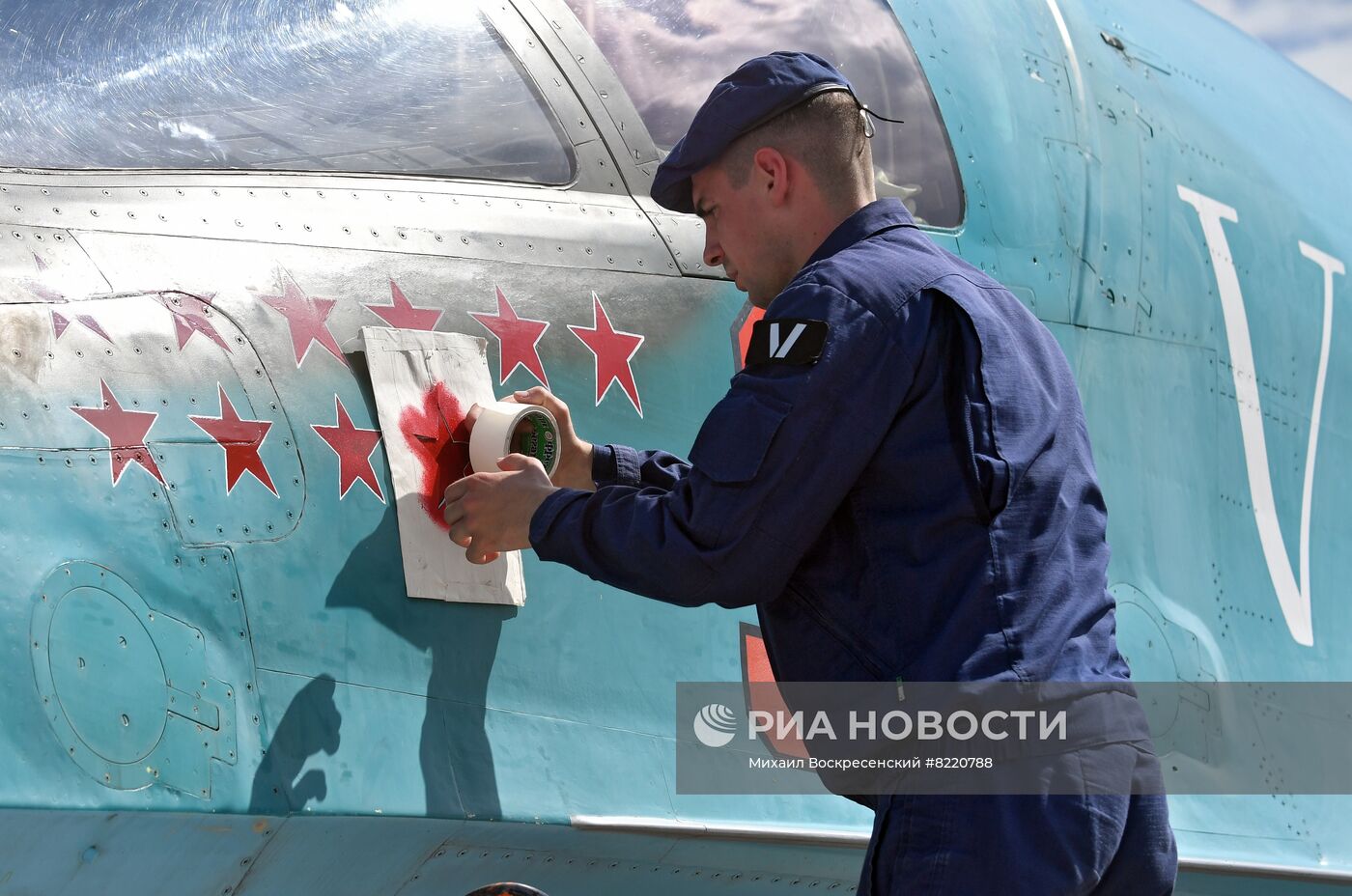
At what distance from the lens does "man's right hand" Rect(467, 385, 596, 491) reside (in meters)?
2.58

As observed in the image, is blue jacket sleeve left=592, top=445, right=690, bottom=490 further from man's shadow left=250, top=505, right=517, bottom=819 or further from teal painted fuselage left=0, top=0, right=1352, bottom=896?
man's shadow left=250, top=505, right=517, bottom=819

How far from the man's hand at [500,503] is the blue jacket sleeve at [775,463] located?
28 centimetres

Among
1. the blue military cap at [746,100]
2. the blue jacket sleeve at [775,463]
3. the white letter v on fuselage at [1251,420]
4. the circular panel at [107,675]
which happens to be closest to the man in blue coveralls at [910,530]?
Answer: the blue jacket sleeve at [775,463]

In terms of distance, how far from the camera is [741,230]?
2.20 meters

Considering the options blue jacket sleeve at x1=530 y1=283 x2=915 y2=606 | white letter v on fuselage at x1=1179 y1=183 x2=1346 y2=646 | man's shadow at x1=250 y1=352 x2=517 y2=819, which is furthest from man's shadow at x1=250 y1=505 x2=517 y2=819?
white letter v on fuselage at x1=1179 y1=183 x2=1346 y2=646

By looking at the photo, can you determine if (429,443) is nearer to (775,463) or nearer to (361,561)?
(361,561)

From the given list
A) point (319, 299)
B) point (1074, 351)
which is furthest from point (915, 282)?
point (1074, 351)

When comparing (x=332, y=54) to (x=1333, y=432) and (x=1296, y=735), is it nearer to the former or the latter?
(x=1296, y=735)

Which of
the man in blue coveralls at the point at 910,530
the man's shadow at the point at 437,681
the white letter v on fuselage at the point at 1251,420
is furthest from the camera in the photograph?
the white letter v on fuselage at the point at 1251,420

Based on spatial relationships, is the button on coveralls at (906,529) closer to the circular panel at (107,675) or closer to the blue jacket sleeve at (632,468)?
the blue jacket sleeve at (632,468)

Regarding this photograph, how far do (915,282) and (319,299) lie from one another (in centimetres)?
107

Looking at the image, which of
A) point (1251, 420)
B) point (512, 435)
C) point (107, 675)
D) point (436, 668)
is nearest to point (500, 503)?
point (512, 435)

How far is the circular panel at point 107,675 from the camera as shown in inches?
79.4

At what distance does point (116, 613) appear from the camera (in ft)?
6.81
